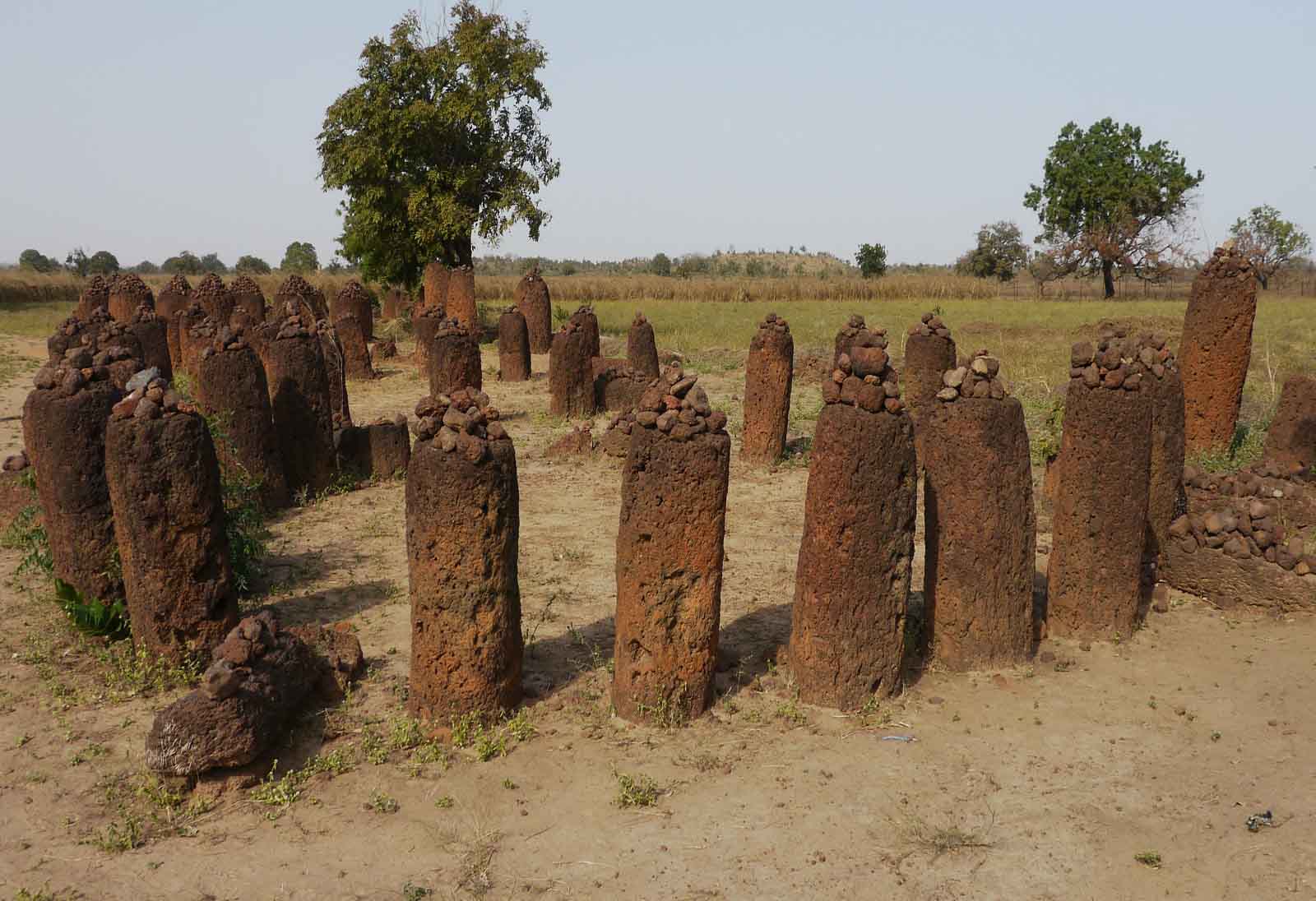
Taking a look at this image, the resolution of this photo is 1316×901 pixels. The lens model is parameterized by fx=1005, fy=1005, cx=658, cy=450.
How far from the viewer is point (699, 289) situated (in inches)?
1777

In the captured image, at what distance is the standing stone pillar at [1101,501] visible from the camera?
741cm

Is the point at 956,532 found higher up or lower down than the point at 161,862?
higher up

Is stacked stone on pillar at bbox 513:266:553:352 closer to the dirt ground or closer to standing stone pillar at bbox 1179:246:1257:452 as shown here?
standing stone pillar at bbox 1179:246:1257:452

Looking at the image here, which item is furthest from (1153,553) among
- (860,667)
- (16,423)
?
(16,423)

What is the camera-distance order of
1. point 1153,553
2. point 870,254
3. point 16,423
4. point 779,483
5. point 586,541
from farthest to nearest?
point 870,254 < point 16,423 < point 779,483 < point 586,541 < point 1153,553

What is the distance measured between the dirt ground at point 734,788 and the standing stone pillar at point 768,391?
547 cm

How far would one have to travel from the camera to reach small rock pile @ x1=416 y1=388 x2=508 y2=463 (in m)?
5.97

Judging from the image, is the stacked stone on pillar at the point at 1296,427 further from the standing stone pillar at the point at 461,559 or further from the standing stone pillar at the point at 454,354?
the standing stone pillar at the point at 454,354

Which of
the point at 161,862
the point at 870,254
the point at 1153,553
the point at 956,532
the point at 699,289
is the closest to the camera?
the point at 161,862

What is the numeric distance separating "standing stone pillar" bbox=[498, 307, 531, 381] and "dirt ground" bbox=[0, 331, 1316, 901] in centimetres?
1273

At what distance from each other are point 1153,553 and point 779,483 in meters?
4.85

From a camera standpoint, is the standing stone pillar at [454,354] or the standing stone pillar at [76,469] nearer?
the standing stone pillar at [76,469]

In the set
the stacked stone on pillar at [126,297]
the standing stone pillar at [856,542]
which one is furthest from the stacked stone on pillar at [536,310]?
the standing stone pillar at [856,542]

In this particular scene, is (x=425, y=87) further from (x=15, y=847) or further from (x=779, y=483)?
(x=15, y=847)
